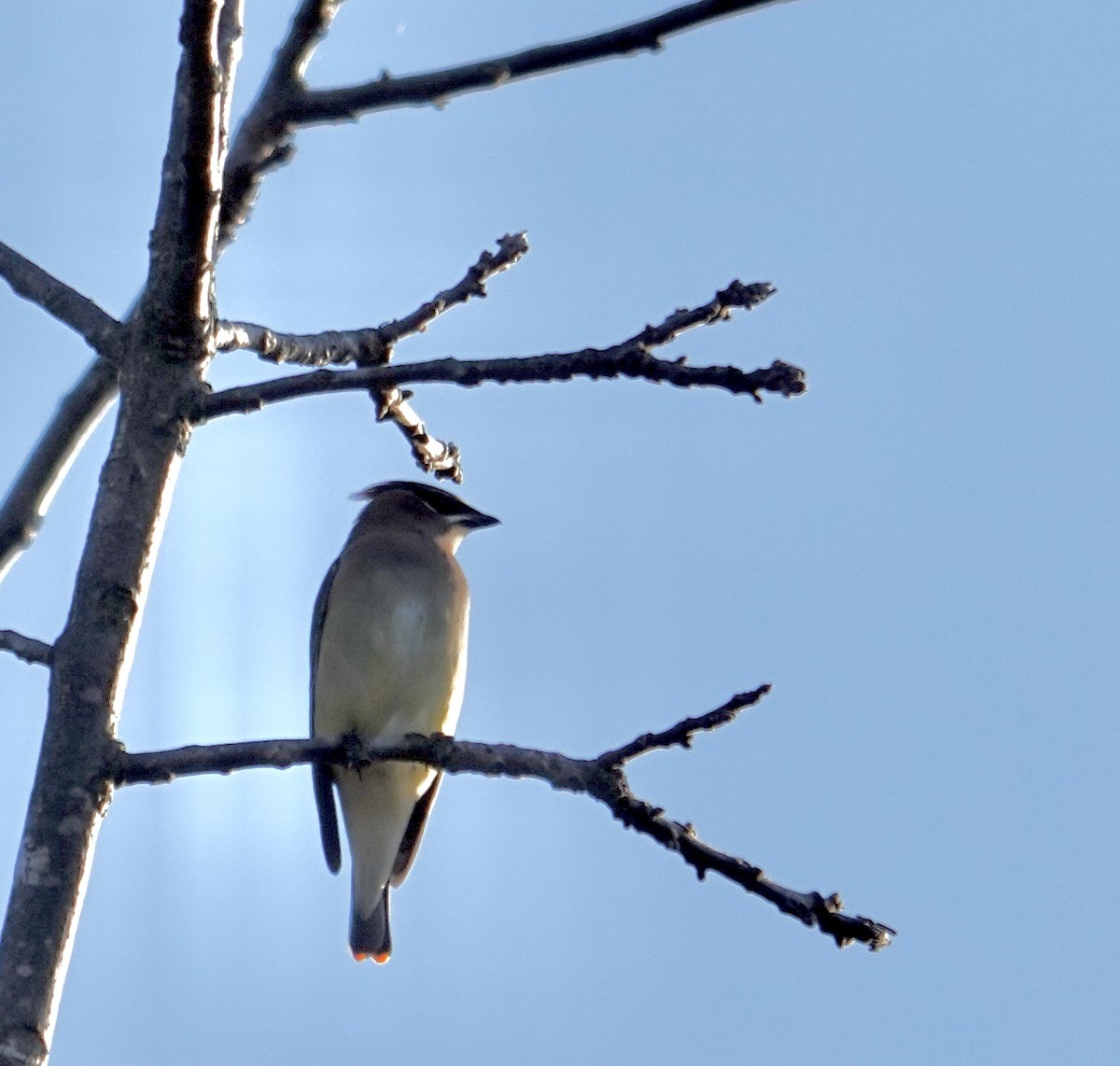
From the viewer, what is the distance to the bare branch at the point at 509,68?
8.81 ft

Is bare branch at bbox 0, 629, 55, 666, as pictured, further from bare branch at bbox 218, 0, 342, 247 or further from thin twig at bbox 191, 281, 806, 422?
bare branch at bbox 218, 0, 342, 247

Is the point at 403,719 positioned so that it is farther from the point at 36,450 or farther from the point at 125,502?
the point at 125,502

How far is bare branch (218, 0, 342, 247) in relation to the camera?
354cm

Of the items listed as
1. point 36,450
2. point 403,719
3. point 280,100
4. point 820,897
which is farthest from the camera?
point 403,719

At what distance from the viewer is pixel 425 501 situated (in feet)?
22.8

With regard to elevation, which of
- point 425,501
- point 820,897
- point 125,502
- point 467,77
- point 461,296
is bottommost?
point 820,897

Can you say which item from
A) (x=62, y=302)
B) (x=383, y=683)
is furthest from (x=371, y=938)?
(x=62, y=302)

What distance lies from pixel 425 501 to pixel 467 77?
407 cm

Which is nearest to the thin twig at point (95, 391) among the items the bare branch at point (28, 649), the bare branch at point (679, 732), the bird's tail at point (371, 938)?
the bare branch at point (28, 649)

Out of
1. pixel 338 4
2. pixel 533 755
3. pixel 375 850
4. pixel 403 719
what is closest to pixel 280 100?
pixel 338 4

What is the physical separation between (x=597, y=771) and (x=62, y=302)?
149cm

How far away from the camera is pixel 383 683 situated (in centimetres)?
557

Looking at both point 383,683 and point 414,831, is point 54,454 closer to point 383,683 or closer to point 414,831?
point 383,683

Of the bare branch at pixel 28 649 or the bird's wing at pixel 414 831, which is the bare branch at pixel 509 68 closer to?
the bare branch at pixel 28 649
